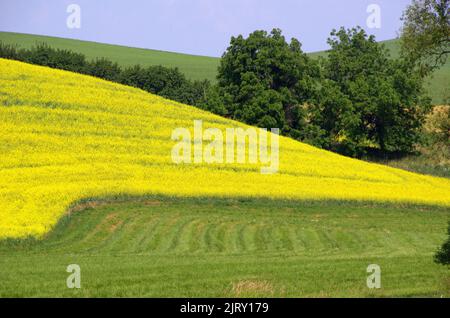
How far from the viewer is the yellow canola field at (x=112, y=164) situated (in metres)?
36.9

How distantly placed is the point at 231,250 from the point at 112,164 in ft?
57.3

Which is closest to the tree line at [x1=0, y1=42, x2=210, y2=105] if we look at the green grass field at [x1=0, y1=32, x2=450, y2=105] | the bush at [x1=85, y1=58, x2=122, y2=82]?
the bush at [x1=85, y1=58, x2=122, y2=82]

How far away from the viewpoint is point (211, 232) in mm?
32438

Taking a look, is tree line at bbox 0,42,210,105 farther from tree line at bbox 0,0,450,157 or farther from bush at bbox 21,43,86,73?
tree line at bbox 0,0,450,157

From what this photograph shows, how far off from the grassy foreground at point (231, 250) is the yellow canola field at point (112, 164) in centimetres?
133

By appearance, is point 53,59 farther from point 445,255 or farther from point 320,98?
point 445,255

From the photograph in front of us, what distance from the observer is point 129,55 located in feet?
523

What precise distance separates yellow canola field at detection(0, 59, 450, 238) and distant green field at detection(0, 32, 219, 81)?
264 ft

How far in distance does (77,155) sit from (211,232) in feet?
50.7

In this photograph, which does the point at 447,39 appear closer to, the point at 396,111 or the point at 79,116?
the point at 79,116

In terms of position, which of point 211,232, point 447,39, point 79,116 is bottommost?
point 211,232

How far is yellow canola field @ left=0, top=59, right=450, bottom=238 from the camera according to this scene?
3694cm

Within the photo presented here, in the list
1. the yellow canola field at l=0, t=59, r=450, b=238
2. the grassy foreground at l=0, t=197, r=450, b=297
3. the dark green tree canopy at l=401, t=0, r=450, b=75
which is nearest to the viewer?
the grassy foreground at l=0, t=197, r=450, b=297

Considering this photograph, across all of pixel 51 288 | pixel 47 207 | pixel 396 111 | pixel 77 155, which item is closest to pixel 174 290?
pixel 51 288
